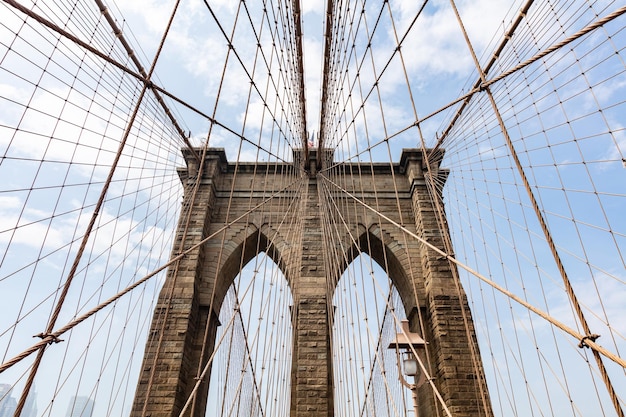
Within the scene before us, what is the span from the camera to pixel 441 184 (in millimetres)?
9672

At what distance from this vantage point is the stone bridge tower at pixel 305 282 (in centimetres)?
709

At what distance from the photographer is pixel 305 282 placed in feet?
27.9

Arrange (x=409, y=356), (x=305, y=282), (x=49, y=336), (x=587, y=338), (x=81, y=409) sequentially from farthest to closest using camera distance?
(x=81, y=409), (x=305, y=282), (x=409, y=356), (x=49, y=336), (x=587, y=338)

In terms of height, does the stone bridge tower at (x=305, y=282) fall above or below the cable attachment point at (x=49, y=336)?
above

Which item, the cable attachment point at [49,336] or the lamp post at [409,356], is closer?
the cable attachment point at [49,336]

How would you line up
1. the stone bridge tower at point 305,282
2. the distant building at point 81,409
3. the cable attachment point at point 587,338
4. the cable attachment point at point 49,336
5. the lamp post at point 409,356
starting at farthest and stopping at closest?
the stone bridge tower at point 305,282 → the distant building at point 81,409 → the lamp post at point 409,356 → the cable attachment point at point 49,336 → the cable attachment point at point 587,338

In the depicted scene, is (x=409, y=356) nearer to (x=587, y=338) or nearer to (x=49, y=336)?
(x=587, y=338)

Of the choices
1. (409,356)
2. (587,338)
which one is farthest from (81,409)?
(587,338)

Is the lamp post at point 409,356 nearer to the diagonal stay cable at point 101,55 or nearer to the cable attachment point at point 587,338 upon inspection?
the cable attachment point at point 587,338

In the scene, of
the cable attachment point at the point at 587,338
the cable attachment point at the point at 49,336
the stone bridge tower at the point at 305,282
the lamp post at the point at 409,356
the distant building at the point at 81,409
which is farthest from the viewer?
the stone bridge tower at the point at 305,282

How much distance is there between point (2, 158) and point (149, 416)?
17.9 ft

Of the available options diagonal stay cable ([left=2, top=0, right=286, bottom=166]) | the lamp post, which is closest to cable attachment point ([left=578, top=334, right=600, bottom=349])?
the lamp post

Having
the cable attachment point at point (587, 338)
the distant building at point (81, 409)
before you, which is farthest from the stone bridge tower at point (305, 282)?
the cable attachment point at point (587, 338)

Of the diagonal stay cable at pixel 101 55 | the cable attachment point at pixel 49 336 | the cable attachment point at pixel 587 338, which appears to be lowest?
the cable attachment point at pixel 587 338
